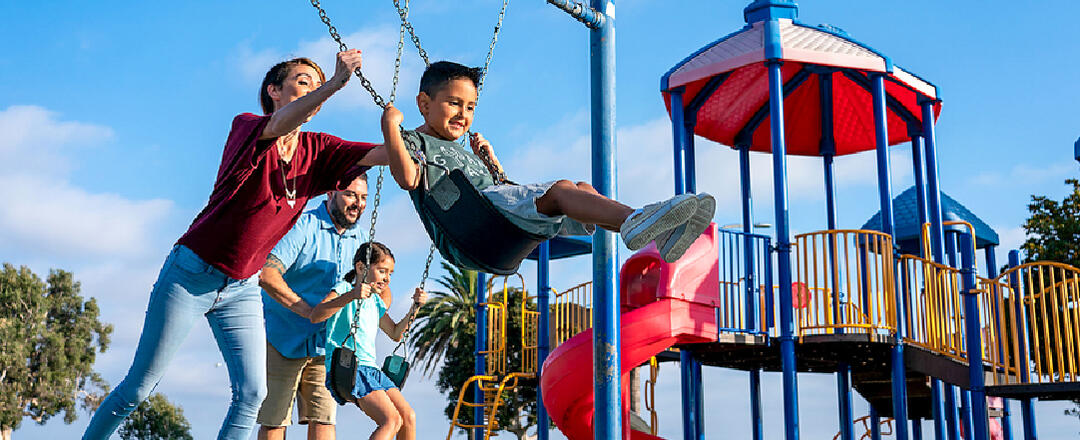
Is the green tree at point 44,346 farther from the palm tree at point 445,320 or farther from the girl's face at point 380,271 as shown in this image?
the girl's face at point 380,271

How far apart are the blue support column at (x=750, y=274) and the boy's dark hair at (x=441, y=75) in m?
7.27

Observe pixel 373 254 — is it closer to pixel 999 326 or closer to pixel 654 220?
pixel 654 220

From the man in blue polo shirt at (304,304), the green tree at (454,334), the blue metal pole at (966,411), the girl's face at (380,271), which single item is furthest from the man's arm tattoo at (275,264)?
the green tree at (454,334)

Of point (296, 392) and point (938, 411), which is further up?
point (938, 411)

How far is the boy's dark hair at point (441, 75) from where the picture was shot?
15.0 feet

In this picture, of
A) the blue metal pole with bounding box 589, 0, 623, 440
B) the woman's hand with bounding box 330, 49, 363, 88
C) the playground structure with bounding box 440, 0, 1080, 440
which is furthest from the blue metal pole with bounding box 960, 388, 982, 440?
the woman's hand with bounding box 330, 49, 363, 88

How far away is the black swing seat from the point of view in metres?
4.22

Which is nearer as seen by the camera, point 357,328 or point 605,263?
point 357,328

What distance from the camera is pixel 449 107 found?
15.0 feet

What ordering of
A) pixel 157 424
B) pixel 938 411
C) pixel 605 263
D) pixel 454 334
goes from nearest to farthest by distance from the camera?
pixel 605 263
pixel 938 411
pixel 454 334
pixel 157 424

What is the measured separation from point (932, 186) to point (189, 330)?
10458mm

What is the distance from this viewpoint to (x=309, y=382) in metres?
5.88

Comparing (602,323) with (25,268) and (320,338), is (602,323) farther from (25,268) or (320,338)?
(25,268)

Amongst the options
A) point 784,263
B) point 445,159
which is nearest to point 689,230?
point 445,159
